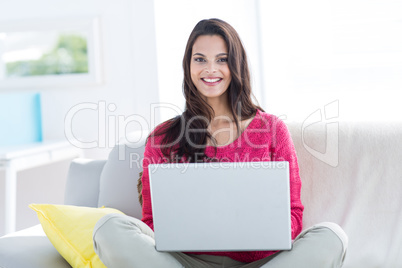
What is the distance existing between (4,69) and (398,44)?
2471mm

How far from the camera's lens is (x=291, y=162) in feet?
6.10

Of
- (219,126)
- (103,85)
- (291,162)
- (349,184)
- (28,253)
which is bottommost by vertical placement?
(28,253)

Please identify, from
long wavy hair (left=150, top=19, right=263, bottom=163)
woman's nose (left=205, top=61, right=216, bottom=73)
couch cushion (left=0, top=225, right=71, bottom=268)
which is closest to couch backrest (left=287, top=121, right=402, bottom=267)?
long wavy hair (left=150, top=19, right=263, bottom=163)

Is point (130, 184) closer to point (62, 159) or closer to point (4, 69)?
point (62, 159)

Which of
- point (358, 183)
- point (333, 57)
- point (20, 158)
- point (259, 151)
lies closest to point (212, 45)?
point (259, 151)

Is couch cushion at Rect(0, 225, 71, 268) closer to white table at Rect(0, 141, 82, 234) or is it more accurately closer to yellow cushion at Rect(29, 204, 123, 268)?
yellow cushion at Rect(29, 204, 123, 268)

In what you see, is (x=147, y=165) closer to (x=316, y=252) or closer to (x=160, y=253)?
(x=160, y=253)

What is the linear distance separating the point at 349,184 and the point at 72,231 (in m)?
1.04

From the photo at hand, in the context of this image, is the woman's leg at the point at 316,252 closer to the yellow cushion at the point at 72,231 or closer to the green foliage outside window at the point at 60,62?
the yellow cushion at the point at 72,231

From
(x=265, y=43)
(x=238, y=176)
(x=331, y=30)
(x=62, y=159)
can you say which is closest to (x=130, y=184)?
(x=238, y=176)

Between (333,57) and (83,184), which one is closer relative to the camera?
(83,184)

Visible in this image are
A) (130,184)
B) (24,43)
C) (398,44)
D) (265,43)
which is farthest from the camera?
(24,43)

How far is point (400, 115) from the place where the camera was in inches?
114

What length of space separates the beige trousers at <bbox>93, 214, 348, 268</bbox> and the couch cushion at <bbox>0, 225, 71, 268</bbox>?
0.72 ft
